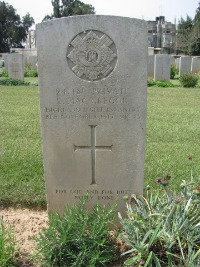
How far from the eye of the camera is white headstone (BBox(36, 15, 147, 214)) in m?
2.75

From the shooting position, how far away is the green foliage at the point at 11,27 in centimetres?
6375

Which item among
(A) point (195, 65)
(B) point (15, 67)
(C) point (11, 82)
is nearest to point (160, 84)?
(C) point (11, 82)

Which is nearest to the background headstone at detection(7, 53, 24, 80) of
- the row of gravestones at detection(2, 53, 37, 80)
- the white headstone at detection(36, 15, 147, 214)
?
the row of gravestones at detection(2, 53, 37, 80)

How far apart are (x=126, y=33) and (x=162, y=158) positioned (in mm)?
2807

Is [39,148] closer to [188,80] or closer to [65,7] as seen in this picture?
[188,80]

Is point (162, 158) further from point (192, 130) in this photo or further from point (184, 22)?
point (184, 22)

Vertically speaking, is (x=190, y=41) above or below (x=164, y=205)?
above

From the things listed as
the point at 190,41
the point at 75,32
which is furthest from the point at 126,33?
the point at 190,41

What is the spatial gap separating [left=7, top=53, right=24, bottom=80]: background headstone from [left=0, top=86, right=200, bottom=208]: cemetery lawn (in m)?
7.86

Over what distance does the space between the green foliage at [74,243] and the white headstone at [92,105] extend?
1.91ft

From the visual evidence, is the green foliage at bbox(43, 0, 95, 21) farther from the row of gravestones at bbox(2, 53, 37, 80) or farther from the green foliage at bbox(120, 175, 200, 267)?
the green foliage at bbox(120, 175, 200, 267)

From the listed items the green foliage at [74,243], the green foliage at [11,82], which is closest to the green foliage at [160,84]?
the green foliage at [11,82]

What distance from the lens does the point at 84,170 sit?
3.15 m

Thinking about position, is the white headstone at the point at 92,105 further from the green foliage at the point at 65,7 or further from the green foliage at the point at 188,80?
the green foliage at the point at 65,7
